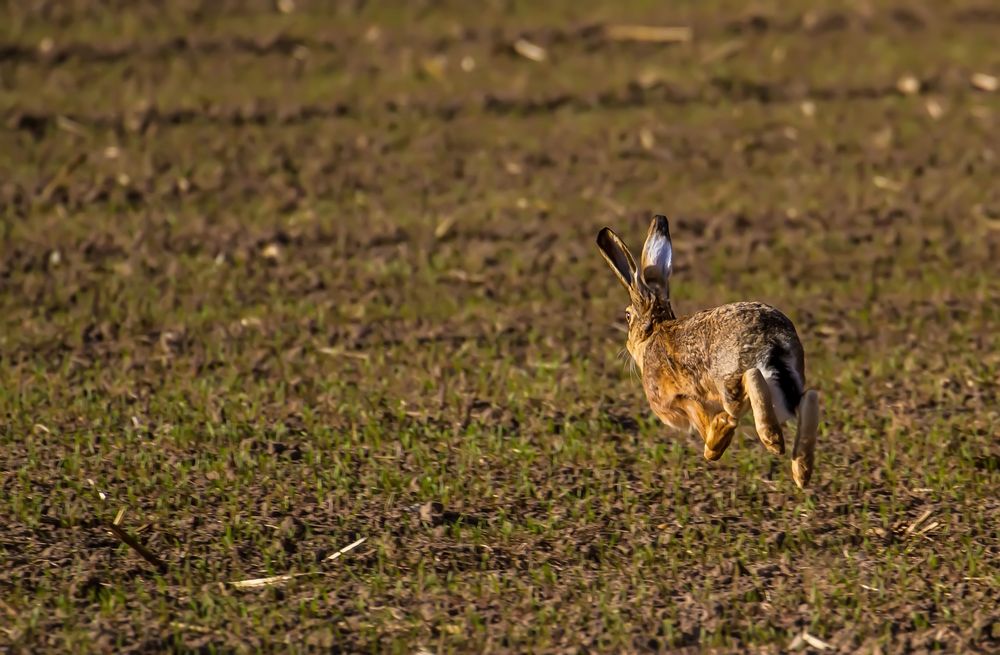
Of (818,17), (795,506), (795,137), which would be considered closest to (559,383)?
(795,506)

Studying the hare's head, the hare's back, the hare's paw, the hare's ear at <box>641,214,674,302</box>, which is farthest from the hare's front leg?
the hare's ear at <box>641,214,674,302</box>

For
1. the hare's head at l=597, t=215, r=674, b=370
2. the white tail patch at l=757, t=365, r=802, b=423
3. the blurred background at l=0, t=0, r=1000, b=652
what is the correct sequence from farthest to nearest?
the hare's head at l=597, t=215, r=674, b=370, the blurred background at l=0, t=0, r=1000, b=652, the white tail patch at l=757, t=365, r=802, b=423

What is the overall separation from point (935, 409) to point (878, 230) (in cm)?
281

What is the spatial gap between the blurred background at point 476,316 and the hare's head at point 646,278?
0.65m

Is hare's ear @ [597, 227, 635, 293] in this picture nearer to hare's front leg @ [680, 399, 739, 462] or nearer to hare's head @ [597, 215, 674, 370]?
hare's head @ [597, 215, 674, 370]

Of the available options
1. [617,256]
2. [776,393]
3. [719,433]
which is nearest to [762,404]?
[776,393]

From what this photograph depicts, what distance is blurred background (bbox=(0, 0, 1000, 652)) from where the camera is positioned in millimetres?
6105

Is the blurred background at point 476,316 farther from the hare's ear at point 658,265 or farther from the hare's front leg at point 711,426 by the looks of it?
the hare's ear at point 658,265

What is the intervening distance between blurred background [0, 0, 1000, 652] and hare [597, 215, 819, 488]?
0.44 m

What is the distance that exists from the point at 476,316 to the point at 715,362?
314 centimetres

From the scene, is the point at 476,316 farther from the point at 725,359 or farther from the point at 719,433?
the point at 725,359

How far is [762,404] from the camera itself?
19.5 ft

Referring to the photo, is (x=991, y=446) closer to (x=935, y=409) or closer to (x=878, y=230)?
(x=935, y=409)

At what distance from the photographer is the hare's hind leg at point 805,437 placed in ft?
19.3
